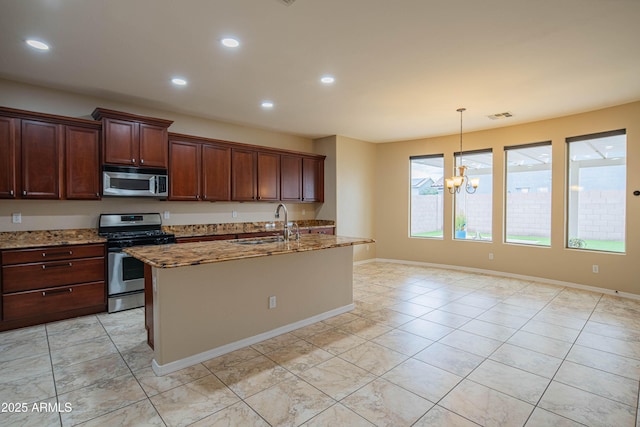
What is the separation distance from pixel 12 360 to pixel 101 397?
1.21 meters

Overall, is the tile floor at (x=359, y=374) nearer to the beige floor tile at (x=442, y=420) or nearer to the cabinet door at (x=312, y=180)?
the beige floor tile at (x=442, y=420)

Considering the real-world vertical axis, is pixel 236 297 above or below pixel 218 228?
below

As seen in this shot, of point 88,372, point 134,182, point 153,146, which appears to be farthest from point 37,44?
point 88,372

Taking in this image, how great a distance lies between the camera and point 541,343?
303cm

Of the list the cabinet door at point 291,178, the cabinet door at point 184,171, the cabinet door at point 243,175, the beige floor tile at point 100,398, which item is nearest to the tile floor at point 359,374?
the beige floor tile at point 100,398

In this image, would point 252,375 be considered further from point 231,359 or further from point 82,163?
point 82,163

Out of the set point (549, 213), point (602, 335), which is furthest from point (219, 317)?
point (549, 213)

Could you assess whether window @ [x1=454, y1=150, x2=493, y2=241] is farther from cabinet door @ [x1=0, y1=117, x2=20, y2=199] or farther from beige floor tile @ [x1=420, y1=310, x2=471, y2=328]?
cabinet door @ [x1=0, y1=117, x2=20, y2=199]

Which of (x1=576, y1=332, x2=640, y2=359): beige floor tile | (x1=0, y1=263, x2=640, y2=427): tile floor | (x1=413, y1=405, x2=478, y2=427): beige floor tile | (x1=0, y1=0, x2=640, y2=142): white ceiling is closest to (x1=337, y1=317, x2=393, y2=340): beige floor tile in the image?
(x1=0, y1=263, x2=640, y2=427): tile floor

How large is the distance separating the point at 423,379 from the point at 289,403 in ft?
3.33

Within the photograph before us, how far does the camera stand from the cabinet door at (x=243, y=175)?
17.4ft

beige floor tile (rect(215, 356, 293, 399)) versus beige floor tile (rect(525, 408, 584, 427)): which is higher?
beige floor tile (rect(215, 356, 293, 399))

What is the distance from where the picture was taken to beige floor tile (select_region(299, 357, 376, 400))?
226 centimetres

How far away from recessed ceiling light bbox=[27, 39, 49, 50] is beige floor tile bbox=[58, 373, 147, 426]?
287 cm
